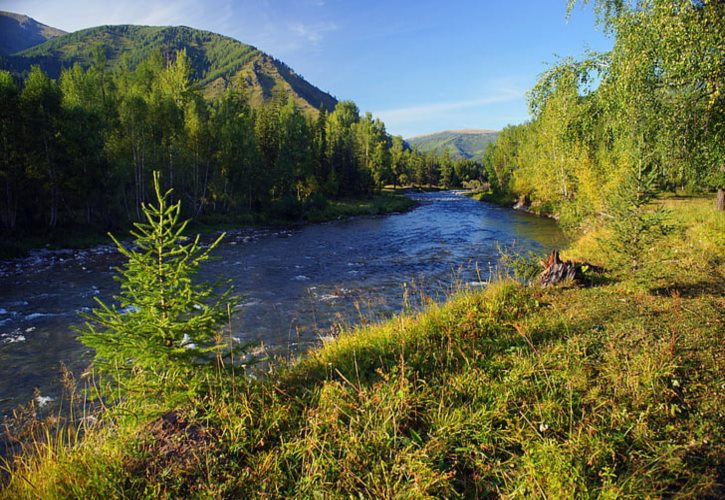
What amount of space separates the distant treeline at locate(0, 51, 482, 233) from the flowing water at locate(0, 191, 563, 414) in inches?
217

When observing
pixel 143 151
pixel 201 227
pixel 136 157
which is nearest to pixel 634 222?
pixel 201 227

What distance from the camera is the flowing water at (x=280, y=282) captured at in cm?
1026

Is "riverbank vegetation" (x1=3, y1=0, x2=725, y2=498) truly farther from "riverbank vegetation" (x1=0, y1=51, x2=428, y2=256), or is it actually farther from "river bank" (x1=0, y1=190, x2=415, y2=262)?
"riverbank vegetation" (x1=0, y1=51, x2=428, y2=256)

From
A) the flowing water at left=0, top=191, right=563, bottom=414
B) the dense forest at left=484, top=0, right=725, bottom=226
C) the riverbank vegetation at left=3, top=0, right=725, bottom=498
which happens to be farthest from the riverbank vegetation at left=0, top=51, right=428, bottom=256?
the dense forest at left=484, top=0, right=725, bottom=226

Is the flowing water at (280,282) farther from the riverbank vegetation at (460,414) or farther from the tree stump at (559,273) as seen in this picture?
the tree stump at (559,273)

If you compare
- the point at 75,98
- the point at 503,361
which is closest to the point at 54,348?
the point at 503,361

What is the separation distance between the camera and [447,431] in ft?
13.9

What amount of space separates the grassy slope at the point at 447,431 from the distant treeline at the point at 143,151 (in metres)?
29.2

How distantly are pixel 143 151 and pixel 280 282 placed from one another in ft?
88.4

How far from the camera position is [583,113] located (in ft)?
42.3

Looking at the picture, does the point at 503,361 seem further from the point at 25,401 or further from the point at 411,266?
the point at 411,266

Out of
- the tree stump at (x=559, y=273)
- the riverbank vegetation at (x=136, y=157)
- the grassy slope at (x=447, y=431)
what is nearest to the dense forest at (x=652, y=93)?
the tree stump at (x=559, y=273)

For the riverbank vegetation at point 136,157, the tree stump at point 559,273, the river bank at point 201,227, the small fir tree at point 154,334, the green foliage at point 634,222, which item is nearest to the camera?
the small fir tree at point 154,334

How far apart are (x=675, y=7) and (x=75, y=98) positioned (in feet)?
124
